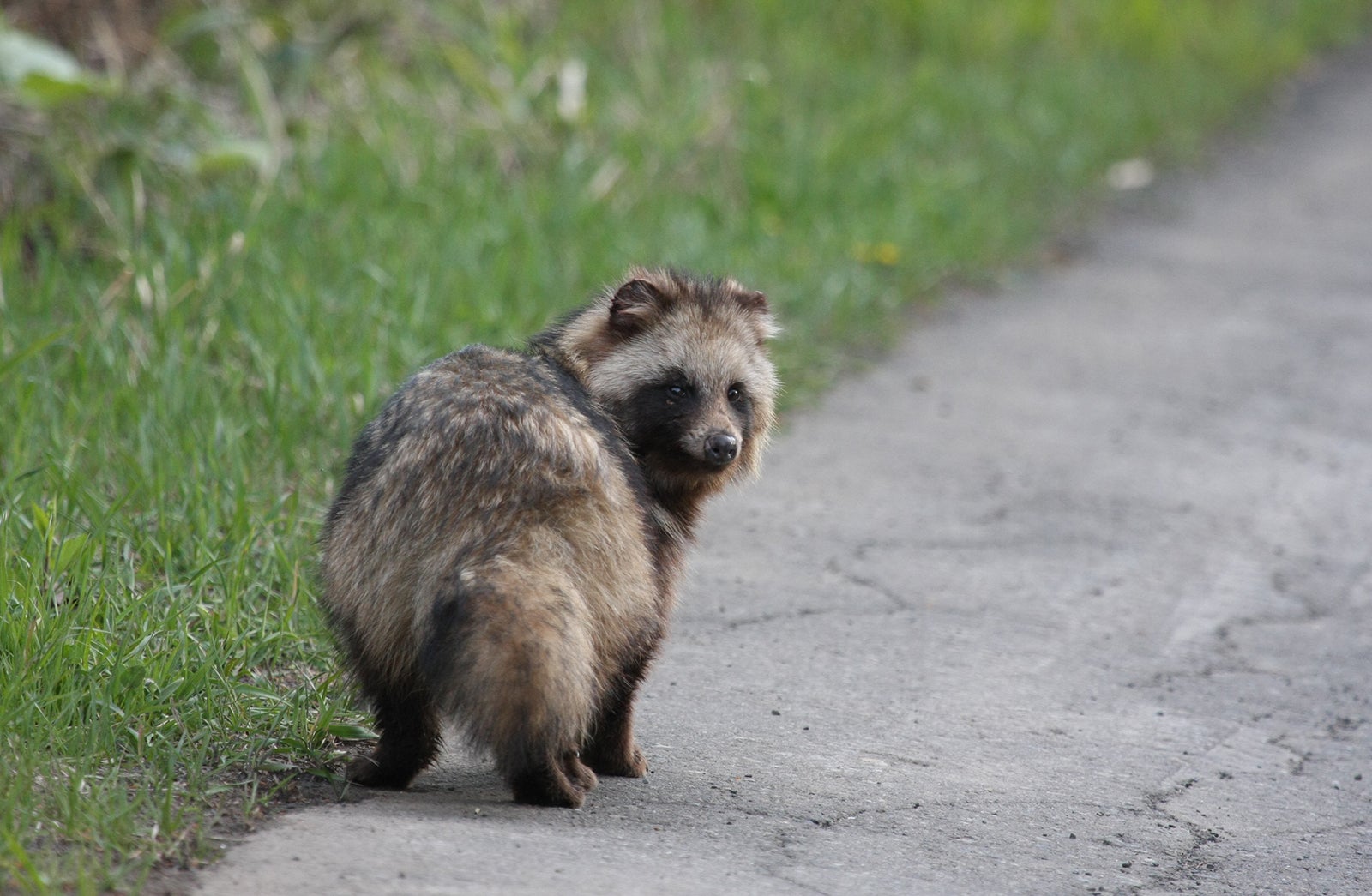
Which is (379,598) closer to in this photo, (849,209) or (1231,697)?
(1231,697)

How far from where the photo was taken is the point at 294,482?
5.08 meters

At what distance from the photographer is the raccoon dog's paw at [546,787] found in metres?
3.39

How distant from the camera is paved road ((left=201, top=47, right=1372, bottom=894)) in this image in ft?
11.0

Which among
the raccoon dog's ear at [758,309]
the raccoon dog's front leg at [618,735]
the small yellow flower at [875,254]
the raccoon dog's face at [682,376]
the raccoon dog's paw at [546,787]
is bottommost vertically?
the raccoon dog's paw at [546,787]

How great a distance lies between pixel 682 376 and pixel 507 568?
3.43 ft

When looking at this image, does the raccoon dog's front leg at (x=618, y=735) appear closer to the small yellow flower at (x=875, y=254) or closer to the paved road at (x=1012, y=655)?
the paved road at (x=1012, y=655)

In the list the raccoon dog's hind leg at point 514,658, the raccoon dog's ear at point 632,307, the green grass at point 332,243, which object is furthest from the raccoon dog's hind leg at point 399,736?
the raccoon dog's ear at point 632,307

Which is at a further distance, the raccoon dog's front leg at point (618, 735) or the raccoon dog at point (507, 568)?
the raccoon dog's front leg at point (618, 735)

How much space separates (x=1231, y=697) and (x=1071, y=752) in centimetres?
74

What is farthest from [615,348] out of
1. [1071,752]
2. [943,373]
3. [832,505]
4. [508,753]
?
[943,373]

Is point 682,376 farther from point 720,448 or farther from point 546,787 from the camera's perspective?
point 546,787

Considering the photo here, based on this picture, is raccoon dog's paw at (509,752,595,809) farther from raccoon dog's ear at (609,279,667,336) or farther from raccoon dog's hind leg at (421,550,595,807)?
raccoon dog's ear at (609,279,667,336)

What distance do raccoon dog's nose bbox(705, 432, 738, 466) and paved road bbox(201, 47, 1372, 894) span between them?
69 cm

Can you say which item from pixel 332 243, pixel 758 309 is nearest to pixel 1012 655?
pixel 758 309
